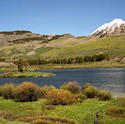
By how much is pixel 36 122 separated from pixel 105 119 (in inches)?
278

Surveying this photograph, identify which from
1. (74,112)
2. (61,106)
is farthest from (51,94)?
(74,112)

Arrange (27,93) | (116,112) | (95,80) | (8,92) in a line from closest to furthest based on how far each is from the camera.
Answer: (116,112) < (27,93) < (8,92) < (95,80)

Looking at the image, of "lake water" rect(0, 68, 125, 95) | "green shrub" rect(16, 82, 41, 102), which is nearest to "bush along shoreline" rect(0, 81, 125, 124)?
"green shrub" rect(16, 82, 41, 102)

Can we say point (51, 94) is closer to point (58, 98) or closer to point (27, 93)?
point (58, 98)

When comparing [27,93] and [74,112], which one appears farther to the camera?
[27,93]

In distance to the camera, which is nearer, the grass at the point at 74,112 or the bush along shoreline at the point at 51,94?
the grass at the point at 74,112

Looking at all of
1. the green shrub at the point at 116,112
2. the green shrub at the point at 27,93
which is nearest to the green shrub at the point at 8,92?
the green shrub at the point at 27,93

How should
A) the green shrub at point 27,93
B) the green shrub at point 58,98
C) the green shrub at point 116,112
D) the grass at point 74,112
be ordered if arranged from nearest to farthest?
the grass at point 74,112 < the green shrub at point 116,112 < the green shrub at point 58,98 < the green shrub at point 27,93


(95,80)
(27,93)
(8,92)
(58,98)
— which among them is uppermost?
(27,93)

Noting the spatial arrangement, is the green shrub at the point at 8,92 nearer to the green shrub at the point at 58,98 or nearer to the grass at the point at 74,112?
the grass at the point at 74,112

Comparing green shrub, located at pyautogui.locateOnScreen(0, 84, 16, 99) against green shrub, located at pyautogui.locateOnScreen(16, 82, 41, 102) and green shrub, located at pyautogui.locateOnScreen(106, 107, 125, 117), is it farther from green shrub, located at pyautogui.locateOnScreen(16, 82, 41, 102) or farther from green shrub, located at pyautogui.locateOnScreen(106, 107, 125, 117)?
green shrub, located at pyautogui.locateOnScreen(106, 107, 125, 117)

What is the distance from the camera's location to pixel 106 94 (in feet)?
102

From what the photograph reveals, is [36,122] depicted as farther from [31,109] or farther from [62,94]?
[62,94]

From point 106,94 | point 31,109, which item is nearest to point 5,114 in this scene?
point 31,109
